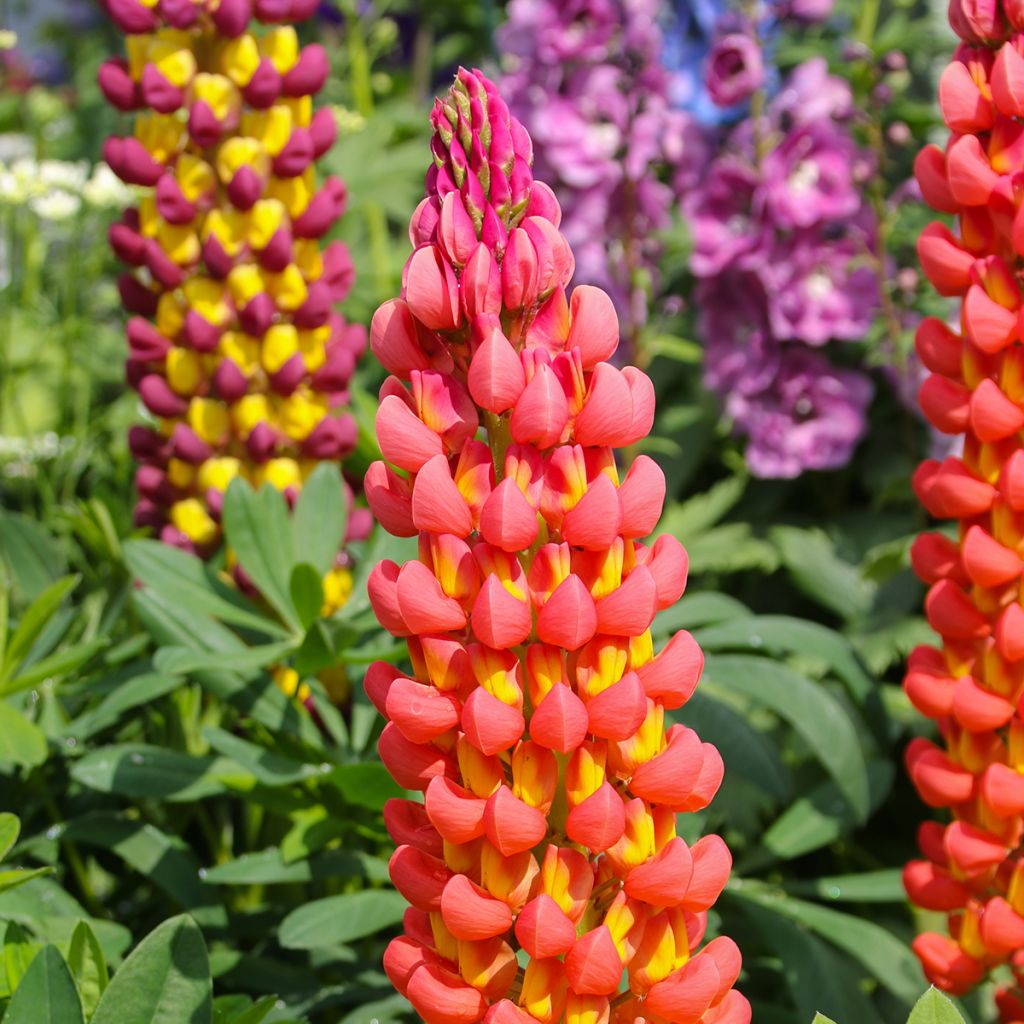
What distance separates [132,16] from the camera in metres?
1.33

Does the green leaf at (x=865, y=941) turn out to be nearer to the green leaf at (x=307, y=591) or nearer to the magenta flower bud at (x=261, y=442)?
the green leaf at (x=307, y=591)

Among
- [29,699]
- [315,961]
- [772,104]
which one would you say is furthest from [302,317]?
[772,104]

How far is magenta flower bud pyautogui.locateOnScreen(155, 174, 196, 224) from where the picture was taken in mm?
1331

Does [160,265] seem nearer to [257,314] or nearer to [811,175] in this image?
[257,314]

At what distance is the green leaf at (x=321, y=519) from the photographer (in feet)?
4.25

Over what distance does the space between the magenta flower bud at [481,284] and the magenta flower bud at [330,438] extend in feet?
2.24

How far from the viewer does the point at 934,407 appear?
1004 millimetres

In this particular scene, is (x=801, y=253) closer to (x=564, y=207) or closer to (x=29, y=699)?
(x=564, y=207)

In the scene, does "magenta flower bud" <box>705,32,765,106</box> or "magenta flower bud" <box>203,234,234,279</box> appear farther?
"magenta flower bud" <box>705,32,765,106</box>

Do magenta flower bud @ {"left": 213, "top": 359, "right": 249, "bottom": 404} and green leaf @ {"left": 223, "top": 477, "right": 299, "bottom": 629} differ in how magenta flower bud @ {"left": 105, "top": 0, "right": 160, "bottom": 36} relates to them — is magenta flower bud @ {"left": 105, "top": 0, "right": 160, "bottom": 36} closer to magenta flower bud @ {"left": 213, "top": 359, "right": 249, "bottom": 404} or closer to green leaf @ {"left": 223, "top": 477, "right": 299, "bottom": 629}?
magenta flower bud @ {"left": 213, "top": 359, "right": 249, "bottom": 404}

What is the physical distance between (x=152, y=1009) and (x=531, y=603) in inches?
13.7

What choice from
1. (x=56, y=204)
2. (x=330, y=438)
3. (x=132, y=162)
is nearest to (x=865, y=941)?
(x=330, y=438)

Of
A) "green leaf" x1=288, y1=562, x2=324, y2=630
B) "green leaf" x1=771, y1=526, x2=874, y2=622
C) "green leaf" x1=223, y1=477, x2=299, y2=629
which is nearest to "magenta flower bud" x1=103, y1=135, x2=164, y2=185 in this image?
"green leaf" x1=223, y1=477, x2=299, y2=629

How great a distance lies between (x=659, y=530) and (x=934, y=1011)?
1.38 m
